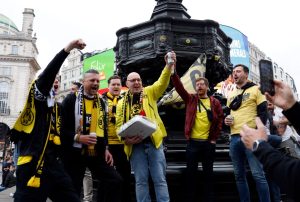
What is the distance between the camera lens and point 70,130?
3574 millimetres

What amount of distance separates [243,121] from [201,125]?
1.80 feet

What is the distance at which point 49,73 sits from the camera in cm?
271

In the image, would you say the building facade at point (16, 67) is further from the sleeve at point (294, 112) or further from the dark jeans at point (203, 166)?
the sleeve at point (294, 112)

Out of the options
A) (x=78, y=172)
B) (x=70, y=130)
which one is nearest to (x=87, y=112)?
(x=70, y=130)

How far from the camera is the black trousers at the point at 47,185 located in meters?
2.59

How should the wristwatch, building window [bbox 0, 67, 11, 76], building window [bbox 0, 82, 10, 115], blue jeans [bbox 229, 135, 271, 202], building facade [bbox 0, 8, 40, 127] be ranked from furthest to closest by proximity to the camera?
1. building window [bbox 0, 67, 11, 76]
2. building facade [bbox 0, 8, 40, 127]
3. building window [bbox 0, 82, 10, 115]
4. blue jeans [bbox 229, 135, 271, 202]
5. the wristwatch

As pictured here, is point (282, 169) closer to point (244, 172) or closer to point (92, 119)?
point (92, 119)

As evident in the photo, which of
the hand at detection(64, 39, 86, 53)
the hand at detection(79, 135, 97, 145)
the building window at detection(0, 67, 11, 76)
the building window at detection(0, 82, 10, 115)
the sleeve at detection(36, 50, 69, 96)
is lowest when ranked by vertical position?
the hand at detection(79, 135, 97, 145)

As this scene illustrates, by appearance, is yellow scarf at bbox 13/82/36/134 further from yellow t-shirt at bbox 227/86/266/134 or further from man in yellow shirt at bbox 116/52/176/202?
yellow t-shirt at bbox 227/86/266/134

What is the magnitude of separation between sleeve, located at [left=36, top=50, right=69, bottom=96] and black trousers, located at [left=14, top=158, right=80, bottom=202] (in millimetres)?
645

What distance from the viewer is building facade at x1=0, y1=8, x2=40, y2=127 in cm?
5588

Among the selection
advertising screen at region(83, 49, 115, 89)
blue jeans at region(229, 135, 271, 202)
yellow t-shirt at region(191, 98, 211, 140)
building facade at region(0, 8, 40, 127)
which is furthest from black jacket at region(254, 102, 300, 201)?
building facade at region(0, 8, 40, 127)

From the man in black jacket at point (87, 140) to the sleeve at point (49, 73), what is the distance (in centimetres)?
86

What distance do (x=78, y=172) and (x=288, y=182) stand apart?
8.30 ft
